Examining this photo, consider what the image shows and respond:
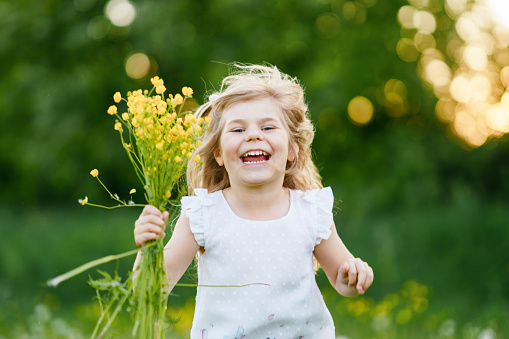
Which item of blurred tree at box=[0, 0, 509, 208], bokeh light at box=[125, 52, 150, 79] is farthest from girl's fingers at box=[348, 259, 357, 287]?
bokeh light at box=[125, 52, 150, 79]

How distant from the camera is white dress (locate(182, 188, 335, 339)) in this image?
253 cm

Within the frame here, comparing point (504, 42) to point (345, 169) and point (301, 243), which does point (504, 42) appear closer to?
point (345, 169)

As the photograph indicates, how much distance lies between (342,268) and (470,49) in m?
9.42

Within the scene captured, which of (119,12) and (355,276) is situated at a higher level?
(355,276)

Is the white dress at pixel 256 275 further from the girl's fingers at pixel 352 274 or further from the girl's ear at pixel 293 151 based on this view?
the girl's ear at pixel 293 151

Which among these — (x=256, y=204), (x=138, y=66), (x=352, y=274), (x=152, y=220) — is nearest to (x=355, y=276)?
(x=352, y=274)

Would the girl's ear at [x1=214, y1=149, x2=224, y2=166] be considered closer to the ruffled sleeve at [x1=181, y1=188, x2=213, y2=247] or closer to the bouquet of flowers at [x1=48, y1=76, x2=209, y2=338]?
the ruffled sleeve at [x1=181, y1=188, x2=213, y2=247]

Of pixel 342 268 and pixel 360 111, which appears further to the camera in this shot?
pixel 360 111

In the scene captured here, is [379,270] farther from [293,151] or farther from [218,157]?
[218,157]

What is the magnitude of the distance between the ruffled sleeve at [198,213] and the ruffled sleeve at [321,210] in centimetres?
45

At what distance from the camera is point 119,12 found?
37.4 ft

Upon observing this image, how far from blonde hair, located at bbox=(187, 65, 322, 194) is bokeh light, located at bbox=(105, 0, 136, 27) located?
29.0 ft

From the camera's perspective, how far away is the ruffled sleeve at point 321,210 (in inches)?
106

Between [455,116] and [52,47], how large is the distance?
24.8 ft
